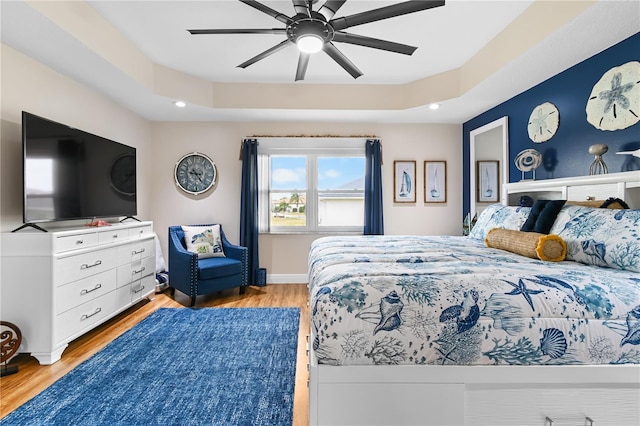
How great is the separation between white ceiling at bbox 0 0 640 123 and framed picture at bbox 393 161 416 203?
0.85 m

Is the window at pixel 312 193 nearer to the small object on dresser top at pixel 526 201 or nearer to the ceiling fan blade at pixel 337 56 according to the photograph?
the ceiling fan blade at pixel 337 56

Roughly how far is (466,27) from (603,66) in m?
1.13

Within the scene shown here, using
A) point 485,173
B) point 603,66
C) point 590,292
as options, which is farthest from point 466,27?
point 590,292

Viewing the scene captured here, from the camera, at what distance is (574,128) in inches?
114

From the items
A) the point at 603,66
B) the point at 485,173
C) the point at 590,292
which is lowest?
the point at 590,292

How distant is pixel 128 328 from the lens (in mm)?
3092

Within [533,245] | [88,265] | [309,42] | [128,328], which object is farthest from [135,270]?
[533,245]

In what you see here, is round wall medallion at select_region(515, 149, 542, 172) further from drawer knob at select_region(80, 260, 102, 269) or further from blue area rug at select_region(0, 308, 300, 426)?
drawer knob at select_region(80, 260, 102, 269)

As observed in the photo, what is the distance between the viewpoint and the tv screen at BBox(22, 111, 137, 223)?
2523mm

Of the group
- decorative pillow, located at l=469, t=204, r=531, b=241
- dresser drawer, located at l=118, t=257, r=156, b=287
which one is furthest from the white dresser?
decorative pillow, located at l=469, t=204, r=531, b=241

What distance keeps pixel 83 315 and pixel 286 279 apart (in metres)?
2.61

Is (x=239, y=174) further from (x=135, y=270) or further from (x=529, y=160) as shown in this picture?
(x=529, y=160)

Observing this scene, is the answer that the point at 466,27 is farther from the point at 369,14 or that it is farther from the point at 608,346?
the point at 608,346

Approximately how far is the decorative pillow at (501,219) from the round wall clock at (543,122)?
2.92ft
